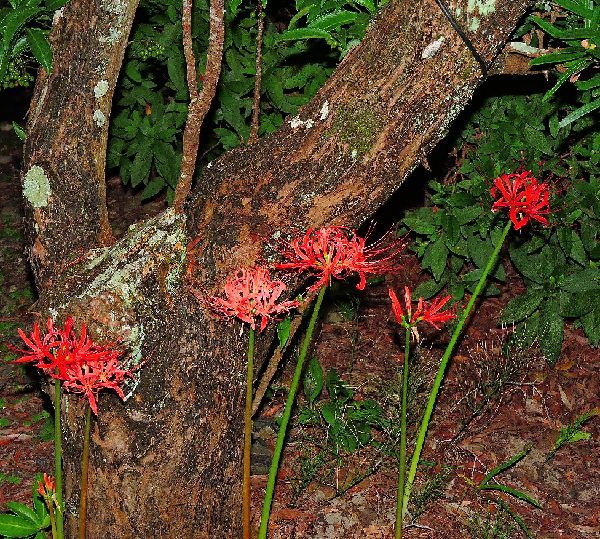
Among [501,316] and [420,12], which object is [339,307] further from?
[420,12]

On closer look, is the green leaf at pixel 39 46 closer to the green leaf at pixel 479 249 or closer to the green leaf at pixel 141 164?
the green leaf at pixel 141 164

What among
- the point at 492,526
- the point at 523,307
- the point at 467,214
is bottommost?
the point at 492,526

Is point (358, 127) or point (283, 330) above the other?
point (358, 127)

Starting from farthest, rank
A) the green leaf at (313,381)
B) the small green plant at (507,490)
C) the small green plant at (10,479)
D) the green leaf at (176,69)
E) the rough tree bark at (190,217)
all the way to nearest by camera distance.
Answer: the green leaf at (176,69)
the green leaf at (313,381)
the small green plant at (10,479)
the small green plant at (507,490)
the rough tree bark at (190,217)

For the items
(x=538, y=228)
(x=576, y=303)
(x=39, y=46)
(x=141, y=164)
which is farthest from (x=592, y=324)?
(x=39, y=46)

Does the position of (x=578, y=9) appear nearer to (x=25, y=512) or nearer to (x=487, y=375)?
(x=487, y=375)

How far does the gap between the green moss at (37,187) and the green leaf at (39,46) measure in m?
0.37

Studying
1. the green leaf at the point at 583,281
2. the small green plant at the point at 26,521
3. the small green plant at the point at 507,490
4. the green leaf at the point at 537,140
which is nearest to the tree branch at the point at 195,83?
the small green plant at the point at 26,521

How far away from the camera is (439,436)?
4016 mm

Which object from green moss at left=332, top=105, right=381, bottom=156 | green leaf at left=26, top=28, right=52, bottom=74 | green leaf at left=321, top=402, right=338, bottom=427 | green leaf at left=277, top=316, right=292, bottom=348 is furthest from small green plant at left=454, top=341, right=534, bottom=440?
green leaf at left=26, top=28, right=52, bottom=74

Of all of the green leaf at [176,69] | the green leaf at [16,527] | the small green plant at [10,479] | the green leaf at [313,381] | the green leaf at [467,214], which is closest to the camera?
the green leaf at [16,527]

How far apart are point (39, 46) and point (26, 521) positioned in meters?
1.65

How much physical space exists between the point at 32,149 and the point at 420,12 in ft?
4.82

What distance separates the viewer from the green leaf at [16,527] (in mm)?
2816
